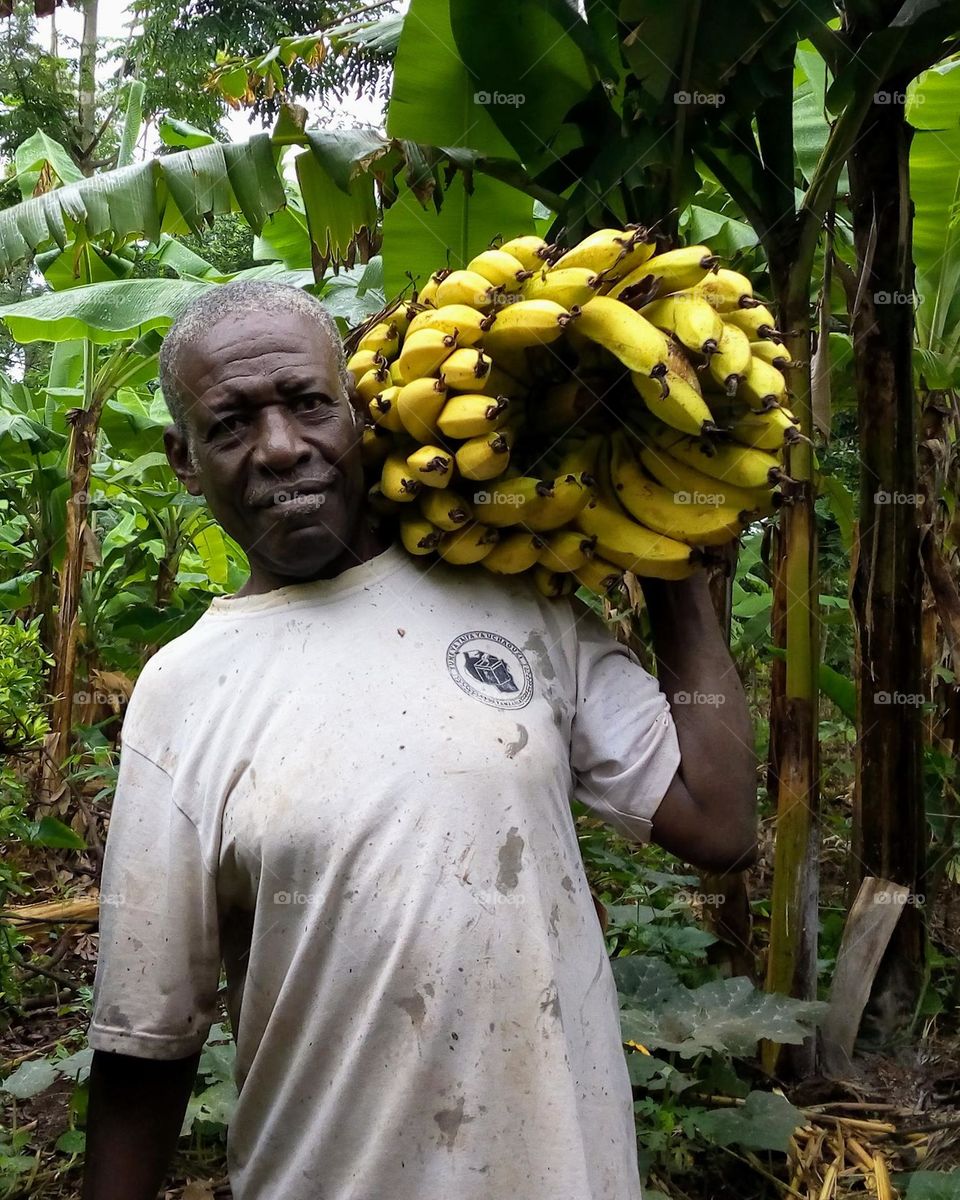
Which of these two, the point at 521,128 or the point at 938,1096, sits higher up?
the point at 521,128

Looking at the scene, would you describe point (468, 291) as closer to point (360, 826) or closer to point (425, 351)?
point (425, 351)

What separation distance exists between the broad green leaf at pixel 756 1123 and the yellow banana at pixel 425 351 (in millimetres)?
1610

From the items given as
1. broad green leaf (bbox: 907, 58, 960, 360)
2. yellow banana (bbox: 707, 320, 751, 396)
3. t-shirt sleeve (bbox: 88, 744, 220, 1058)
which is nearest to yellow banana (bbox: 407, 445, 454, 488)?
yellow banana (bbox: 707, 320, 751, 396)

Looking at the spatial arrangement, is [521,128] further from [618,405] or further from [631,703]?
[631,703]

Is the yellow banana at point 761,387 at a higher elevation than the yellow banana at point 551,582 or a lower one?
higher

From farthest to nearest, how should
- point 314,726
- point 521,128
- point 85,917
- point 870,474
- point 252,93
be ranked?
point 252,93, point 85,917, point 870,474, point 521,128, point 314,726

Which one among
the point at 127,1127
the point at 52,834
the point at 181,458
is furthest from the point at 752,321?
the point at 52,834

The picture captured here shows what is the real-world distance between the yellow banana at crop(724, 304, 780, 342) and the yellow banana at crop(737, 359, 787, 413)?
0.06 metres

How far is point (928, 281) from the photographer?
322 centimetres

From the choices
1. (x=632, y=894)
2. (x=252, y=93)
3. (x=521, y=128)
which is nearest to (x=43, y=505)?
(x=252, y=93)

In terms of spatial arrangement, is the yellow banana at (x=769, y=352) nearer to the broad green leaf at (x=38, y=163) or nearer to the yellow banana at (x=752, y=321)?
the yellow banana at (x=752, y=321)

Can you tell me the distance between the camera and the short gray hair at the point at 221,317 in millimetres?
1394

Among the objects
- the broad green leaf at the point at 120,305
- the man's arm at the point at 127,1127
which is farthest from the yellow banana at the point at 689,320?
the broad green leaf at the point at 120,305

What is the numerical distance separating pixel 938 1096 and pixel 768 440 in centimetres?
186
